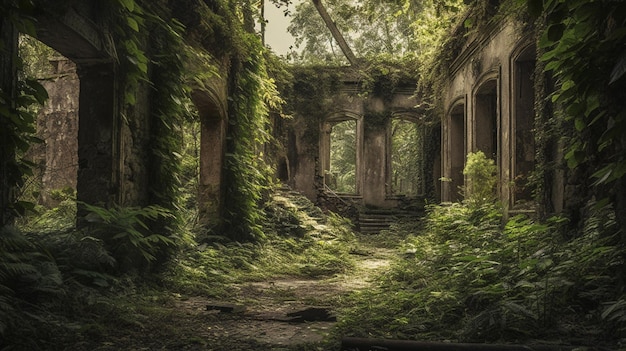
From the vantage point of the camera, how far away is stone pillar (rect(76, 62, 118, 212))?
5730 millimetres

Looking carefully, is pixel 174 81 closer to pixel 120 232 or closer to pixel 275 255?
pixel 120 232

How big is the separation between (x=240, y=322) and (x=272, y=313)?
1.65 feet

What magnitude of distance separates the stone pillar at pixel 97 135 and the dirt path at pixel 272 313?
1656 mm

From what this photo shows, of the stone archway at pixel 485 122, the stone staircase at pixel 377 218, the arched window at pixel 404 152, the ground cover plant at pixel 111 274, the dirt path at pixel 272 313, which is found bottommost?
the dirt path at pixel 272 313

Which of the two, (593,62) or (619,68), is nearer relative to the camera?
(619,68)

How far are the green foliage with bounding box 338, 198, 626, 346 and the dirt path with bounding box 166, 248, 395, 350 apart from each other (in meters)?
0.34

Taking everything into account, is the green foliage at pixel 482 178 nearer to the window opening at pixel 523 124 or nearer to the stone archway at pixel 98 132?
the window opening at pixel 523 124

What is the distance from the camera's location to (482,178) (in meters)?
9.62

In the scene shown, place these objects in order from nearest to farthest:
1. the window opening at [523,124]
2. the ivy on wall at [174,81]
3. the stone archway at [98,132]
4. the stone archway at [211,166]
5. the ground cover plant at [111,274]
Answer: the ground cover plant at [111,274]
the ivy on wall at [174,81]
the stone archway at [98,132]
the window opening at [523,124]
the stone archway at [211,166]

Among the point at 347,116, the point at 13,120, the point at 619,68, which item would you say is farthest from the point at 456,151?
the point at 13,120

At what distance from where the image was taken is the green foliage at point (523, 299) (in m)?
3.35

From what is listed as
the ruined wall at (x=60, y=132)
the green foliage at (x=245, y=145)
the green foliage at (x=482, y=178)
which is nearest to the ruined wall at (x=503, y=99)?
the green foliage at (x=482, y=178)

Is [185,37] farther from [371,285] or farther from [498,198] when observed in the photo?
[498,198]

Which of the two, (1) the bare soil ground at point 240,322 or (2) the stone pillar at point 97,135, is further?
(2) the stone pillar at point 97,135
